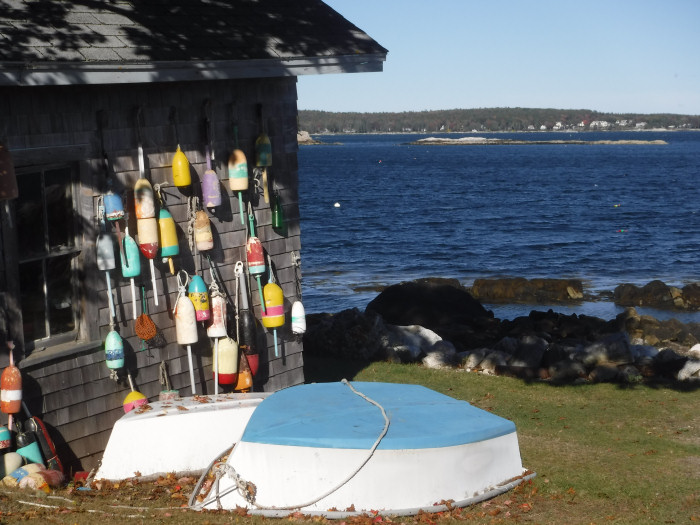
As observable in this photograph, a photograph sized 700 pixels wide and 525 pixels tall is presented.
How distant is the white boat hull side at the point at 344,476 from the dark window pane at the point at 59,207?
2.67 m

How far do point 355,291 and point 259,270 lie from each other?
21514 millimetres

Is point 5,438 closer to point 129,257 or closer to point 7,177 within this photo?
point 129,257

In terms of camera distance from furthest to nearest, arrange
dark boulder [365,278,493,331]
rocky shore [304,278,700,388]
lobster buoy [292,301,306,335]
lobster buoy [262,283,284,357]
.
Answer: dark boulder [365,278,493,331] → rocky shore [304,278,700,388] → lobster buoy [292,301,306,335] → lobster buoy [262,283,284,357]

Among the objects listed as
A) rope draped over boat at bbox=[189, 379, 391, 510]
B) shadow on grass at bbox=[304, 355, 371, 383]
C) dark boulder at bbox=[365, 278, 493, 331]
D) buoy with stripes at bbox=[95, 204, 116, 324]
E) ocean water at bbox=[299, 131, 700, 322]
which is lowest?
ocean water at bbox=[299, 131, 700, 322]

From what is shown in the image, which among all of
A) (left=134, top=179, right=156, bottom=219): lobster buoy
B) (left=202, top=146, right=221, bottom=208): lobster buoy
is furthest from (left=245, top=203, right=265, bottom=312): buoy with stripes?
(left=134, top=179, right=156, bottom=219): lobster buoy

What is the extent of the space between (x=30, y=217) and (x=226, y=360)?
2.60 m

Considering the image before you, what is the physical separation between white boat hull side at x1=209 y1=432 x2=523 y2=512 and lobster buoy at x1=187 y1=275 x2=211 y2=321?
228 cm

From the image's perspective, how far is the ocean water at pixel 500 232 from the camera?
35031 millimetres

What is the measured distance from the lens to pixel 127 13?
8.71 metres

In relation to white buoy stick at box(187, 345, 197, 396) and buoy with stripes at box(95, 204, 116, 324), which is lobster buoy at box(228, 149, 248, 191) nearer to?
buoy with stripes at box(95, 204, 116, 324)

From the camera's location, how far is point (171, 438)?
26.5 ft

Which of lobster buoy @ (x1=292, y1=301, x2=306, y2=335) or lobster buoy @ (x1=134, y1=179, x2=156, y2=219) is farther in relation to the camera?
lobster buoy @ (x1=292, y1=301, x2=306, y2=335)

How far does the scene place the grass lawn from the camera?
688 centimetres

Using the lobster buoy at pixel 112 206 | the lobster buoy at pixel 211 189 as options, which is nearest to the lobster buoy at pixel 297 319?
the lobster buoy at pixel 211 189
